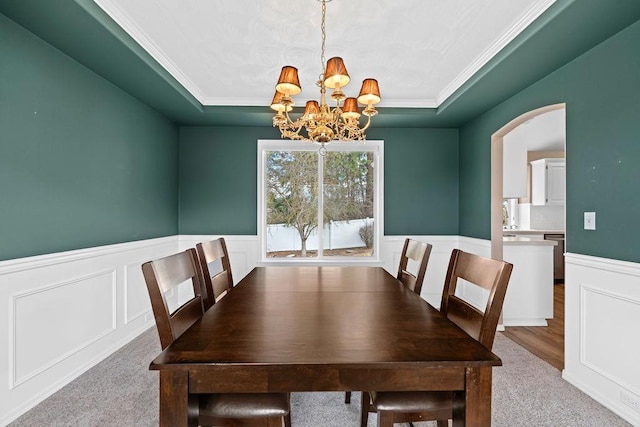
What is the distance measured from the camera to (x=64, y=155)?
228cm

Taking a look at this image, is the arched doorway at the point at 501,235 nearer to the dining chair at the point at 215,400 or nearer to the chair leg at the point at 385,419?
the chair leg at the point at 385,419

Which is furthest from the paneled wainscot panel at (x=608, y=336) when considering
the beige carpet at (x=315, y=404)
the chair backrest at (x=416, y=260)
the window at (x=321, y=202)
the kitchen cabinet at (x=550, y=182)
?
the kitchen cabinet at (x=550, y=182)

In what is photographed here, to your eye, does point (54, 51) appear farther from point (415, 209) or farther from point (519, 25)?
point (415, 209)

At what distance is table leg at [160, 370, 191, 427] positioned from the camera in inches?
36.5

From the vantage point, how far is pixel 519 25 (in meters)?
2.07

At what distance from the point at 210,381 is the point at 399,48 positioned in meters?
2.49

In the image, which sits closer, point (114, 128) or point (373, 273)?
point (373, 273)

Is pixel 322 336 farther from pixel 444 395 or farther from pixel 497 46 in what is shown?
pixel 497 46

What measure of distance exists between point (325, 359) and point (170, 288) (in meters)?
0.69

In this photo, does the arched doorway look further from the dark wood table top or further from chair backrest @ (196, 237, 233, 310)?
chair backrest @ (196, 237, 233, 310)

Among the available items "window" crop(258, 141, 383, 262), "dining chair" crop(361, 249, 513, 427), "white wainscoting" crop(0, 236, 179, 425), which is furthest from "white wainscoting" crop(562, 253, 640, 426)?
"white wainscoting" crop(0, 236, 179, 425)

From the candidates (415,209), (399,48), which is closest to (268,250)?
(415,209)

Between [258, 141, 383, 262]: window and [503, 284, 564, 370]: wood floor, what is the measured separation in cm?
175

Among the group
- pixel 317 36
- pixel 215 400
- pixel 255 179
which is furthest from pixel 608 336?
pixel 255 179
